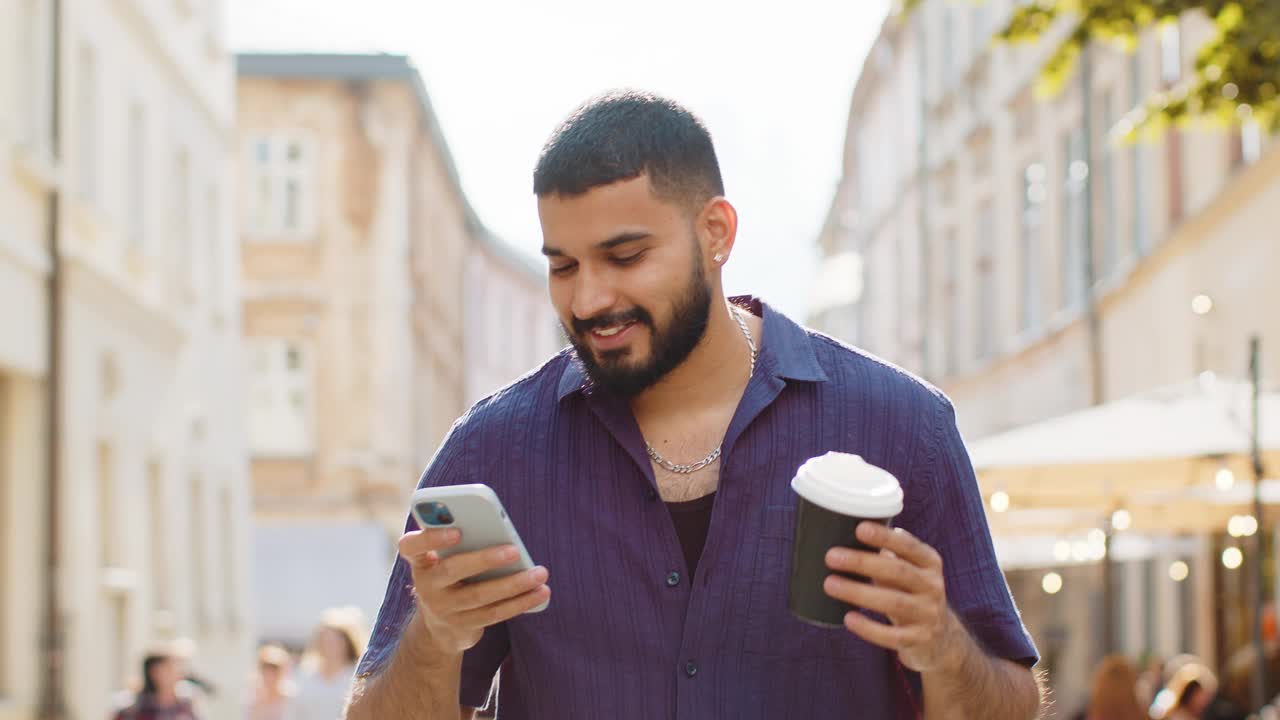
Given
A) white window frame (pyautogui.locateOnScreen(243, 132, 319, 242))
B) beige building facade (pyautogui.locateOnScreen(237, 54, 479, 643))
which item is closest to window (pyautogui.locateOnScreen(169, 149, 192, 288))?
beige building facade (pyautogui.locateOnScreen(237, 54, 479, 643))

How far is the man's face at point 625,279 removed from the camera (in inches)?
112

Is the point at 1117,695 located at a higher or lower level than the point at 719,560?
lower

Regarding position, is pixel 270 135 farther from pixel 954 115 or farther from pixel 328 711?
pixel 328 711

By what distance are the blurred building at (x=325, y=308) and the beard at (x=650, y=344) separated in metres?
32.5

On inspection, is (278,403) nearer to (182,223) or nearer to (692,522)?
(182,223)

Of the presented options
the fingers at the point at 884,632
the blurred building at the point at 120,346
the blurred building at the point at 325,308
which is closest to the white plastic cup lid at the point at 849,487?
the fingers at the point at 884,632

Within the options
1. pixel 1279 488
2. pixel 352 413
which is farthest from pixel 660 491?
pixel 352 413

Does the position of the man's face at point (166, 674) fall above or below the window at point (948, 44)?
below

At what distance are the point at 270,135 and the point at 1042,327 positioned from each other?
15.2 m

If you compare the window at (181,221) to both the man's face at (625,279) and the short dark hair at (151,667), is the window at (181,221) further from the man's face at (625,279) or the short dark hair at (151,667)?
the man's face at (625,279)

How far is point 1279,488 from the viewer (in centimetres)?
1115

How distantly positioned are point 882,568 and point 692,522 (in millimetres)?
500

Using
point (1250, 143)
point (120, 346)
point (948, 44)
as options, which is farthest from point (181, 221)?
point (948, 44)

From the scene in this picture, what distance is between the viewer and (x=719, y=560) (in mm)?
2859
